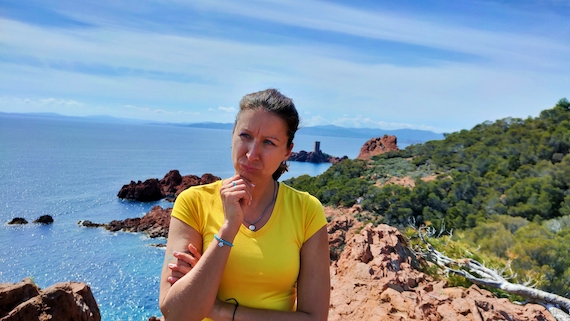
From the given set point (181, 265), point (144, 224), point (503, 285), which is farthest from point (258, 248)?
point (144, 224)

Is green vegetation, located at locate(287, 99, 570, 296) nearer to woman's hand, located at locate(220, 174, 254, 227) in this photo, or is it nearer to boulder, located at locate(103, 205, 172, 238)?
woman's hand, located at locate(220, 174, 254, 227)

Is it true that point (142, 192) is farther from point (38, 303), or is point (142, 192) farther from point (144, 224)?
point (38, 303)

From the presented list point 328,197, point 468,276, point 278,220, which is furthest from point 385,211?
point 278,220

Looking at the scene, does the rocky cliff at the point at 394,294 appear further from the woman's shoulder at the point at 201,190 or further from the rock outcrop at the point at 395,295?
the woman's shoulder at the point at 201,190

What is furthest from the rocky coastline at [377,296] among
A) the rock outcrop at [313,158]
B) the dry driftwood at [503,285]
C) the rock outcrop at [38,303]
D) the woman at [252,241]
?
the rock outcrop at [313,158]

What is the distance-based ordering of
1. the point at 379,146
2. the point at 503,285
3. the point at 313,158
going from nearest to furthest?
the point at 503,285
the point at 379,146
the point at 313,158

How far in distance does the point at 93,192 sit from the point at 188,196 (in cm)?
4993

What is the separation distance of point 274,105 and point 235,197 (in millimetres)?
432

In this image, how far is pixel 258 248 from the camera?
168 centimetres

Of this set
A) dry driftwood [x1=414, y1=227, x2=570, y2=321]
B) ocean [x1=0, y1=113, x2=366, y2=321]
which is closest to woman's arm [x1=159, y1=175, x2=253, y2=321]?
dry driftwood [x1=414, y1=227, x2=570, y2=321]

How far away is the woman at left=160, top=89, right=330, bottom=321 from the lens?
1555 millimetres

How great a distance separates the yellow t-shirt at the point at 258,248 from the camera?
166cm

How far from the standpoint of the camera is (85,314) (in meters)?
4.35

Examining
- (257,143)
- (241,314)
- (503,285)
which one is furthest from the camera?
(503,285)
